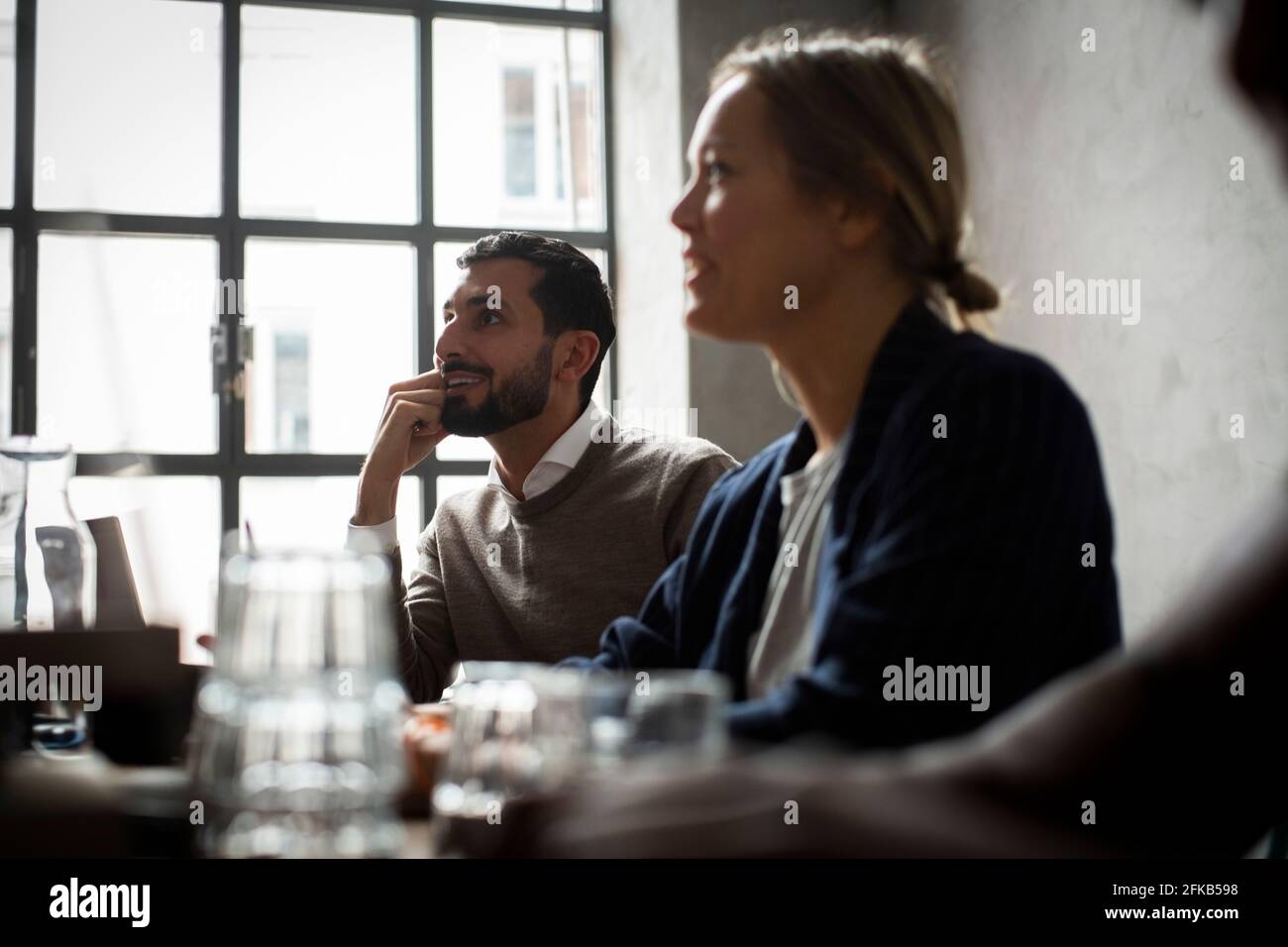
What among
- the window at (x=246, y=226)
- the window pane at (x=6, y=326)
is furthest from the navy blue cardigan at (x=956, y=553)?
the window pane at (x=6, y=326)

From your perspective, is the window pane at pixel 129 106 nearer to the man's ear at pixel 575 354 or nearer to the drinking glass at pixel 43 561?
the man's ear at pixel 575 354

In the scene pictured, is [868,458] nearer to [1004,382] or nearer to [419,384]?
[1004,382]

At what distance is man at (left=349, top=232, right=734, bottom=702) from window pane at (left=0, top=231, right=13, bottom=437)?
132cm

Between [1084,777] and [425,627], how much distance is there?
149cm

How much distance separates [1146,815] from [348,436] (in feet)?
8.81

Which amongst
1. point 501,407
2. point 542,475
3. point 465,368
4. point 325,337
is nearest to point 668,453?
point 542,475

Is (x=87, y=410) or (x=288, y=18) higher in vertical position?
(x=288, y=18)

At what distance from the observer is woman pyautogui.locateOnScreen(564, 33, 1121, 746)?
2.70 ft

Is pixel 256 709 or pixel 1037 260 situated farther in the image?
pixel 1037 260

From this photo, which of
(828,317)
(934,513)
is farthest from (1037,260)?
(934,513)

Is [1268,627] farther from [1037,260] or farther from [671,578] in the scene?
[1037,260]

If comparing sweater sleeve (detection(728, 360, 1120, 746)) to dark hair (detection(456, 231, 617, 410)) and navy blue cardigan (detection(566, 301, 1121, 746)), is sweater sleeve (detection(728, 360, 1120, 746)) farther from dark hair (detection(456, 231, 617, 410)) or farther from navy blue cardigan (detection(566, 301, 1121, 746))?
dark hair (detection(456, 231, 617, 410))
